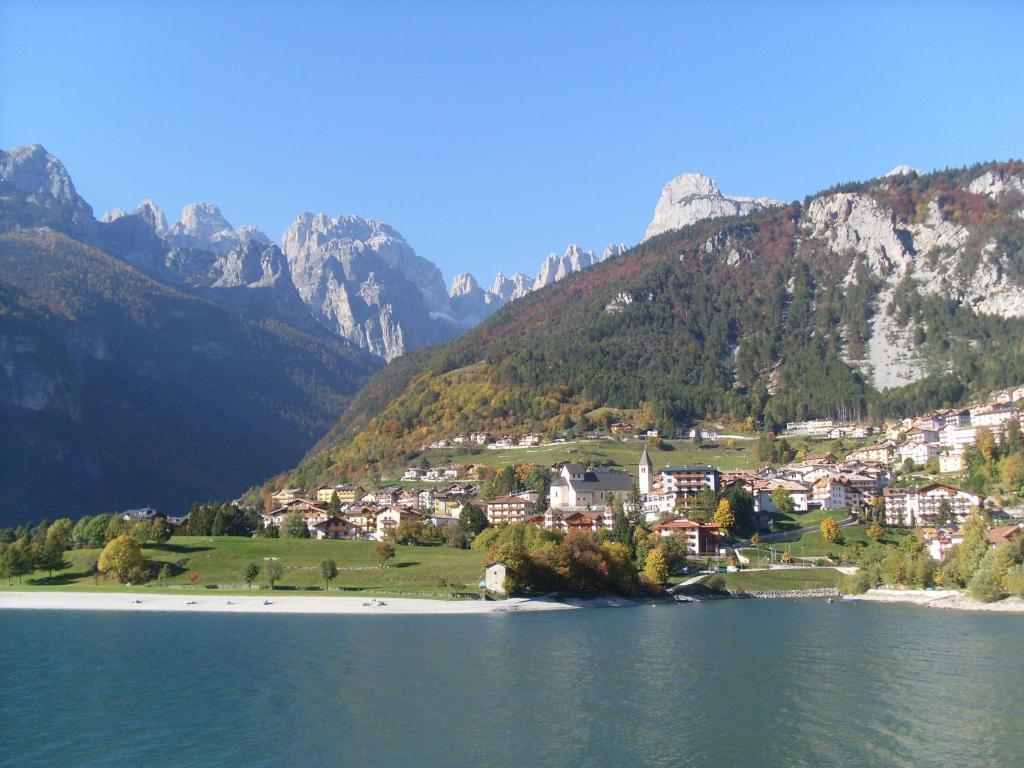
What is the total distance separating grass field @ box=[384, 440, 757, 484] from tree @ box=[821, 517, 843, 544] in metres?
42.9

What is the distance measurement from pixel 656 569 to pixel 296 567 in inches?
1597

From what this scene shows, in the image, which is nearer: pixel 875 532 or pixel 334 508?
pixel 875 532

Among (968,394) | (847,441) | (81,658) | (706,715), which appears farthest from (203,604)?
(968,394)

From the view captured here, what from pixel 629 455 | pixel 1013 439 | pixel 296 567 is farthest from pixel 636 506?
pixel 1013 439

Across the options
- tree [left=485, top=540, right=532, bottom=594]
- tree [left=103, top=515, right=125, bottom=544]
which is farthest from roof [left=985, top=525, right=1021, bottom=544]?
tree [left=103, top=515, right=125, bottom=544]

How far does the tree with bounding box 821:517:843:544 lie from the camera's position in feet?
416

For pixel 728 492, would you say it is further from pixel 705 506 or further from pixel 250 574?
pixel 250 574

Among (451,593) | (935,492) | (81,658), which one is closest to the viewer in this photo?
(81,658)

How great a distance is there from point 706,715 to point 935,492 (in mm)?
107785

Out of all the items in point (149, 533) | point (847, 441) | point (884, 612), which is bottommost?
point (884, 612)

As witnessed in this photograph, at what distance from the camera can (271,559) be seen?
107062mm

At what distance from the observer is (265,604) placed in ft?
293

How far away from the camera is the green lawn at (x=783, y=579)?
10798cm

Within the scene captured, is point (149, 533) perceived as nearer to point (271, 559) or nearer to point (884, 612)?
point (271, 559)
